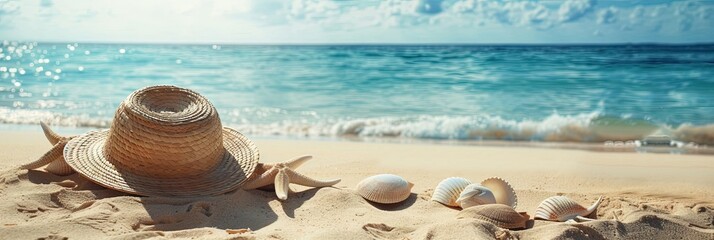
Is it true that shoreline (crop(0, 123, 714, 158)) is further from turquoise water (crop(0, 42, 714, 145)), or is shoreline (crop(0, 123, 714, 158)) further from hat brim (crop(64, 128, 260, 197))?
hat brim (crop(64, 128, 260, 197))

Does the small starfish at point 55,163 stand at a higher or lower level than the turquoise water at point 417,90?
higher

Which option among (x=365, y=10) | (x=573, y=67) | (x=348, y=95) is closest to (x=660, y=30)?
(x=573, y=67)

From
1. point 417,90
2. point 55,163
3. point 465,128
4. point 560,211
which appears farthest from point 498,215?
point 417,90

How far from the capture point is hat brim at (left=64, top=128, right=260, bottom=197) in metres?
4.21

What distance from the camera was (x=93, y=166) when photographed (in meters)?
4.34

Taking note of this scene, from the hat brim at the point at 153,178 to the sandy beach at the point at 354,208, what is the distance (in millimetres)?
Result: 93

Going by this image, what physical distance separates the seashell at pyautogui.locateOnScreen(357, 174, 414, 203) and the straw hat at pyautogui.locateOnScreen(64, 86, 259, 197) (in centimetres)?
80

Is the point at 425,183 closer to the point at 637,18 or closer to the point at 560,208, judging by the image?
the point at 560,208

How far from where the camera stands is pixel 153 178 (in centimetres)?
430

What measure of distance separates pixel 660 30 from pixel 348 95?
1415 centimetres

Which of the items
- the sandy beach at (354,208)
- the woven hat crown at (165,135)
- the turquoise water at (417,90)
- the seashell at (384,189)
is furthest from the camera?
the turquoise water at (417,90)

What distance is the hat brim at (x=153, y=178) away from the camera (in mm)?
4207

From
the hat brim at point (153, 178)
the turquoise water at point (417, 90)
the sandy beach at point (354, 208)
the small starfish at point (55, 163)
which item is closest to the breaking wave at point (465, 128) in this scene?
the turquoise water at point (417, 90)

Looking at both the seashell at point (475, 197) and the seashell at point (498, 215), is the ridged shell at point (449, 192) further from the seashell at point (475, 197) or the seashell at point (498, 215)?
the seashell at point (498, 215)
